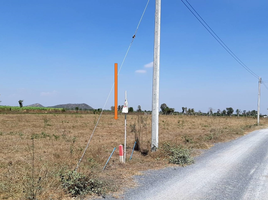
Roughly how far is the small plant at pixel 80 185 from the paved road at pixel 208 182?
2.24 ft

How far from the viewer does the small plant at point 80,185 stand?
5.29 metres

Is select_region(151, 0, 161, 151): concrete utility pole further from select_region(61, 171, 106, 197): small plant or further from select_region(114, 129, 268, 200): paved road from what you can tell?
select_region(61, 171, 106, 197): small plant

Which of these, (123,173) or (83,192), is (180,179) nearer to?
(123,173)

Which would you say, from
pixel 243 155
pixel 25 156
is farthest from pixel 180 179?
pixel 25 156

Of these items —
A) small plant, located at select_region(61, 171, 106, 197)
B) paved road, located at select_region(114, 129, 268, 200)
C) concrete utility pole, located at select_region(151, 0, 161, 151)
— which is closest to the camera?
small plant, located at select_region(61, 171, 106, 197)

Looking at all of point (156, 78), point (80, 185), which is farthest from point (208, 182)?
point (156, 78)

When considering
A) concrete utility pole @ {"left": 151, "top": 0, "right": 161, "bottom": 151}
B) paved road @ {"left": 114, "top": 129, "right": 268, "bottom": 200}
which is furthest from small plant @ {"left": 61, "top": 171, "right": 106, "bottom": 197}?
concrete utility pole @ {"left": 151, "top": 0, "right": 161, "bottom": 151}

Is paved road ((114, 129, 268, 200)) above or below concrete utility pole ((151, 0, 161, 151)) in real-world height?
below

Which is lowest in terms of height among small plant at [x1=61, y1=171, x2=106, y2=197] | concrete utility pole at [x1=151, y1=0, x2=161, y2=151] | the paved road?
the paved road

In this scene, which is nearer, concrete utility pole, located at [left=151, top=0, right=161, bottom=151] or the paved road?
the paved road

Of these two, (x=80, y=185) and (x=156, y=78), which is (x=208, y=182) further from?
(x=156, y=78)

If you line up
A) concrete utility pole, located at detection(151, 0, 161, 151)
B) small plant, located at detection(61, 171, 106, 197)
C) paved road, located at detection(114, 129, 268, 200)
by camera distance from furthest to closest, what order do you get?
1. concrete utility pole, located at detection(151, 0, 161, 151)
2. paved road, located at detection(114, 129, 268, 200)
3. small plant, located at detection(61, 171, 106, 197)

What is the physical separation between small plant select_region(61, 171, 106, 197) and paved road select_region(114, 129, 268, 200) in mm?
684

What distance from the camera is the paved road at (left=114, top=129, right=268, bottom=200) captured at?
5426mm
